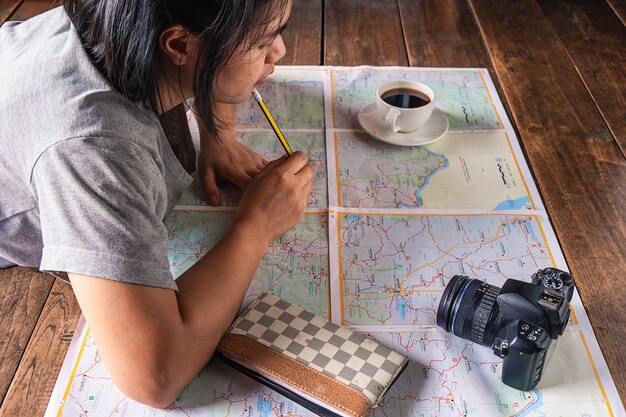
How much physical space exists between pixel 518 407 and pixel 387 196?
371 mm

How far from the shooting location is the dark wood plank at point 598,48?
1.22 meters

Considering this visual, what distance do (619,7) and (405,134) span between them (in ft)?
2.60

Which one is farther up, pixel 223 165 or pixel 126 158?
pixel 126 158

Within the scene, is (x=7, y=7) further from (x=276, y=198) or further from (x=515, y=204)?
(x=515, y=204)

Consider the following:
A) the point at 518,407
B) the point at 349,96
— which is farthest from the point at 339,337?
the point at 349,96

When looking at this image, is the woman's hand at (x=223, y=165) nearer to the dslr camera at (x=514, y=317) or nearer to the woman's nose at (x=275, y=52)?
the woman's nose at (x=275, y=52)

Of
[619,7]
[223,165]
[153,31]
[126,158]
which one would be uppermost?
[153,31]

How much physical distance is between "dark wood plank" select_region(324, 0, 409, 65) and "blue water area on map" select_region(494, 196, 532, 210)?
45 cm

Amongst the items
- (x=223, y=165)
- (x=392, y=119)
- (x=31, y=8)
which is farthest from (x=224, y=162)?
(x=31, y=8)

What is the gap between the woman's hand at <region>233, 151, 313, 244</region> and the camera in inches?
34.0

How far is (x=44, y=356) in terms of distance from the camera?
2.52 feet

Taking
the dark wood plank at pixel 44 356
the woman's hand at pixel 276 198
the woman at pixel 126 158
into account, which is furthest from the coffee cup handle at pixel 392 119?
the dark wood plank at pixel 44 356

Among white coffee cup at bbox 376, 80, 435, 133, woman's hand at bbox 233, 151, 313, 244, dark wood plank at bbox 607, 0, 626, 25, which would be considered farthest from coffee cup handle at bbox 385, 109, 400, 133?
dark wood plank at bbox 607, 0, 626, 25

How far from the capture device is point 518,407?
2.32 ft
